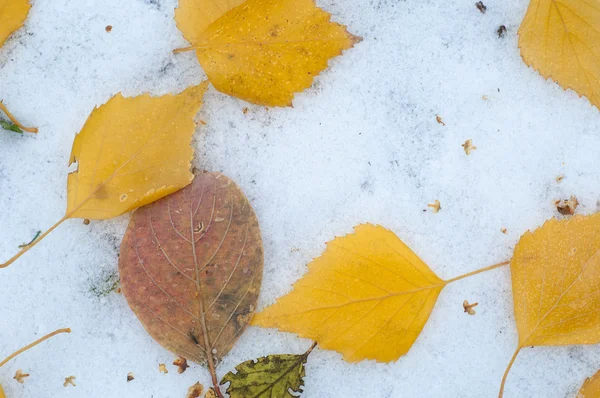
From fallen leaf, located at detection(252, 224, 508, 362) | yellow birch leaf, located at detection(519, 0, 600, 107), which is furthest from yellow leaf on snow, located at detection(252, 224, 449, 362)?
yellow birch leaf, located at detection(519, 0, 600, 107)

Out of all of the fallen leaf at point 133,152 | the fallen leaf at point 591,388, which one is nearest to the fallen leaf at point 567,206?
the fallen leaf at point 591,388

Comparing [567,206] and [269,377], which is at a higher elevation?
[567,206]

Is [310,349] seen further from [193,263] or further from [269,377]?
[193,263]

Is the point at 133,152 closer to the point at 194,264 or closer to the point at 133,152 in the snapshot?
the point at 133,152

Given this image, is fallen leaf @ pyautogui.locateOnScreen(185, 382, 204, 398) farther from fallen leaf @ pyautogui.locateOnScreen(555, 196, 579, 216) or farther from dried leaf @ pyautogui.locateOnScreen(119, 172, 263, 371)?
fallen leaf @ pyautogui.locateOnScreen(555, 196, 579, 216)

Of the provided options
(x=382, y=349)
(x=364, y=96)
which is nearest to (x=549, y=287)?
(x=382, y=349)

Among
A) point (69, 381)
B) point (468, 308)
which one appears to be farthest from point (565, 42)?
point (69, 381)

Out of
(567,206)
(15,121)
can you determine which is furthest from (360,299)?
(15,121)

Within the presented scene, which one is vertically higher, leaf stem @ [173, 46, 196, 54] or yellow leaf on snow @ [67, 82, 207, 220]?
leaf stem @ [173, 46, 196, 54]

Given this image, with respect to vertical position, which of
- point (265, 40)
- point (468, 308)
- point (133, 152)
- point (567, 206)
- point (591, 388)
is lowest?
point (591, 388)
